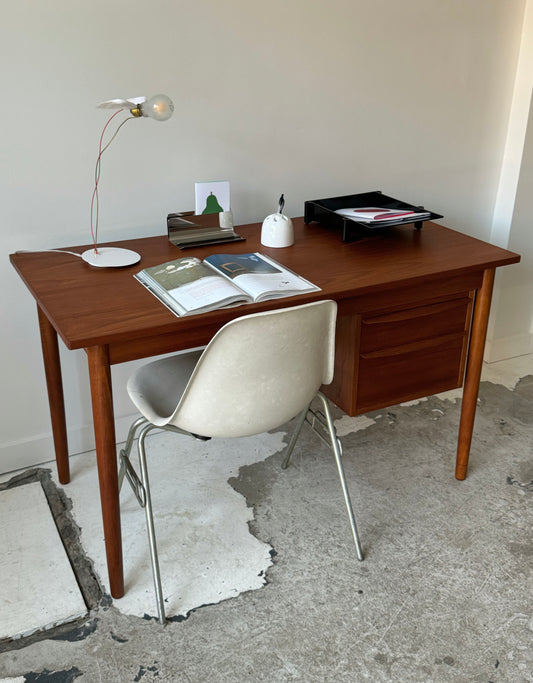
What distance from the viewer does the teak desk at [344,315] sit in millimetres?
1602

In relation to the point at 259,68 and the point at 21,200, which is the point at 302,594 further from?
the point at 259,68

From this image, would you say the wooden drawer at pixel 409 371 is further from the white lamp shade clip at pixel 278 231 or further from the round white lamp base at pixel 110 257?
the round white lamp base at pixel 110 257

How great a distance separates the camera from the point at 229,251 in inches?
80.9

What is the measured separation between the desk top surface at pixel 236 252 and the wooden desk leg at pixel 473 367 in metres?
0.11

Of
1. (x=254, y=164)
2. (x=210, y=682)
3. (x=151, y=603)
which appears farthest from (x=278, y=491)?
(x=254, y=164)

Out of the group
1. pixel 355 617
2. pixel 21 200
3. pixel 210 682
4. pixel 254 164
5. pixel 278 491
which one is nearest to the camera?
pixel 210 682

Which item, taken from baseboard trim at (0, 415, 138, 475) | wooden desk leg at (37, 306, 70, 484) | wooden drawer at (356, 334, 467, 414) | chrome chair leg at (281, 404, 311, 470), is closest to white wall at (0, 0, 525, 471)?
baseboard trim at (0, 415, 138, 475)

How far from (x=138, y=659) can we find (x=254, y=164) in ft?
5.22

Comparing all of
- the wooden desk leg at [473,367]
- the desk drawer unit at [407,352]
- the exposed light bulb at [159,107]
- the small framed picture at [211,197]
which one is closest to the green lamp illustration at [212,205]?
the small framed picture at [211,197]

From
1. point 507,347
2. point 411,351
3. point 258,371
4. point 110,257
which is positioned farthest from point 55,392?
point 507,347

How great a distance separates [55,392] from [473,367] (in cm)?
132

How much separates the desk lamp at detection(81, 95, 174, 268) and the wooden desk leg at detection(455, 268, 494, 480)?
1.05 metres

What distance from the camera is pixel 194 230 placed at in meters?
2.11

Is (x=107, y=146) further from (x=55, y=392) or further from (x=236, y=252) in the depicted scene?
(x=55, y=392)
